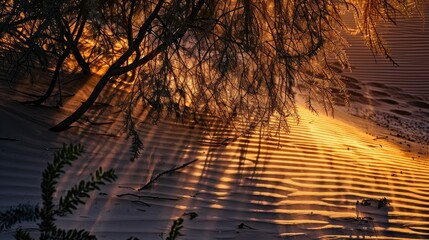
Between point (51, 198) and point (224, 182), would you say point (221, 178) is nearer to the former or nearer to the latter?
point (224, 182)

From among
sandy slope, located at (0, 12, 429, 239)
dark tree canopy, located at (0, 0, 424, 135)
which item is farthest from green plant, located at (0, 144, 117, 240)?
dark tree canopy, located at (0, 0, 424, 135)

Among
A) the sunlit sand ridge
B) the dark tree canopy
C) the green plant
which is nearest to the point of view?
the green plant

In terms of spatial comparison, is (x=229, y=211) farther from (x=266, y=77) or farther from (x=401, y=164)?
(x=401, y=164)

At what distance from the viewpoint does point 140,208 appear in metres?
6.73

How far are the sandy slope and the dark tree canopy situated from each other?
430 mm

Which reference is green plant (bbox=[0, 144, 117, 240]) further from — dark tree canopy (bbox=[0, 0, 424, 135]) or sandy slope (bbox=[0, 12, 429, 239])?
dark tree canopy (bbox=[0, 0, 424, 135])

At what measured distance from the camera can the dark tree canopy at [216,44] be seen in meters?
8.44

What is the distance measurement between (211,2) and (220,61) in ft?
3.40

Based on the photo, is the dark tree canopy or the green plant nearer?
the green plant

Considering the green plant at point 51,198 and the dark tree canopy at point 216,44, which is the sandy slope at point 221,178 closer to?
the dark tree canopy at point 216,44

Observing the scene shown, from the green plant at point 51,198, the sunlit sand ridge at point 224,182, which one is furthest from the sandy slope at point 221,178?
the green plant at point 51,198

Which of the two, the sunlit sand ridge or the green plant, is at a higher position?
the green plant

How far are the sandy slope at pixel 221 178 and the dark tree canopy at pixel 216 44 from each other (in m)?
0.43

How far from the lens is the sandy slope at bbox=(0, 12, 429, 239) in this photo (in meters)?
6.67
